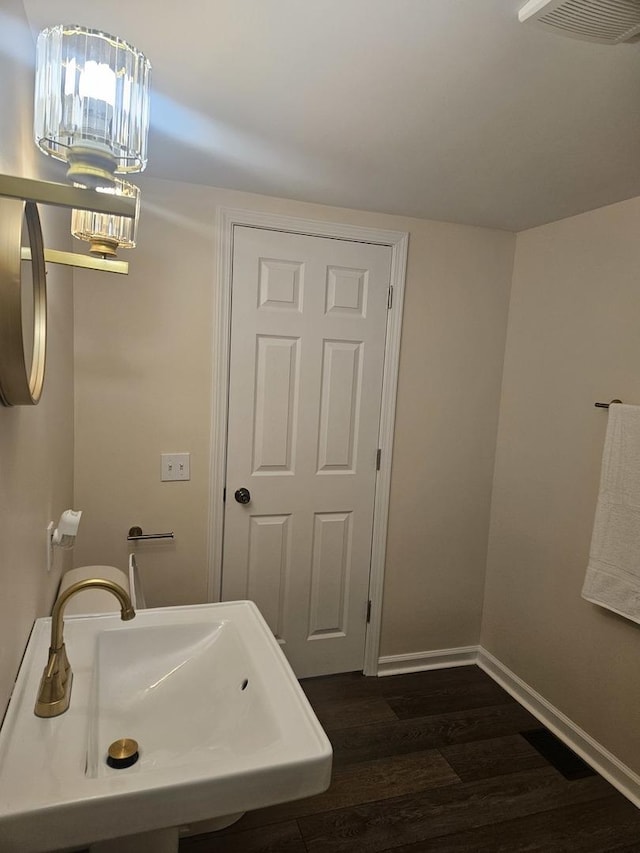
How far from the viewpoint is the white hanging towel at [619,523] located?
1965 millimetres

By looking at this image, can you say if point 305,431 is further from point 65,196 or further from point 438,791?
point 65,196

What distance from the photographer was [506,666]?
8.91ft

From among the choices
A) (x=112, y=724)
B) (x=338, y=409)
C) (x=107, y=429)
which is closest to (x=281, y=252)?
(x=338, y=409)

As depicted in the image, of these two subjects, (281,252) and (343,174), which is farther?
(281,252)

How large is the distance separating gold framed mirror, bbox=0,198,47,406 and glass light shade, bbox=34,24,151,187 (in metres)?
0.17

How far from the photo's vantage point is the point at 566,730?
2316 millimetres

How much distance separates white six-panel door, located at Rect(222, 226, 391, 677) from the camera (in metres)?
2.35

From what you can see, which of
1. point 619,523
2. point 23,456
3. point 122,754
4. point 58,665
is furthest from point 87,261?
point 619,523

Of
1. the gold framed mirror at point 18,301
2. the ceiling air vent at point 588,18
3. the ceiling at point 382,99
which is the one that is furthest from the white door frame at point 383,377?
the ceiling air vent at point 588,18

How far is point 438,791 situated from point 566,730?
2.31ft

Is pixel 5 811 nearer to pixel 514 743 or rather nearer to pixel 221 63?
pixel 221 63

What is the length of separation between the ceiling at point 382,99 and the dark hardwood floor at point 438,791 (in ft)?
7.44

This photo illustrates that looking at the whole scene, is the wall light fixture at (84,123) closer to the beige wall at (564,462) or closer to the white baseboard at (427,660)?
the beige wall at (564,462)

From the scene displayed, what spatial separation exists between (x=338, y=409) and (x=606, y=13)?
1726 mm
